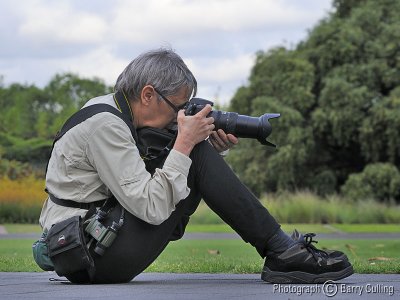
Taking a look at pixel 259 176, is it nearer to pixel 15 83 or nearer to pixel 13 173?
pixel 13 173

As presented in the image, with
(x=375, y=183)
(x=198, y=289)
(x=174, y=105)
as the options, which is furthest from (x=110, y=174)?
→ (x=375, y=183)

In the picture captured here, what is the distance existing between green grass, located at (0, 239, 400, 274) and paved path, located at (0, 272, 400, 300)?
97 cm

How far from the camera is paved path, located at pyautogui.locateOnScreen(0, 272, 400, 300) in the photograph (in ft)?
13.3

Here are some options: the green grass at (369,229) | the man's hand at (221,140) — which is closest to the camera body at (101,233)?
Answer: the man's hand at (221,140)

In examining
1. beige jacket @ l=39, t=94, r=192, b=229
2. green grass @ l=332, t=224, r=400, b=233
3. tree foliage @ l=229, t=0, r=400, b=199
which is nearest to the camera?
beige jacket @ l=39, t=94, r=192, b=229

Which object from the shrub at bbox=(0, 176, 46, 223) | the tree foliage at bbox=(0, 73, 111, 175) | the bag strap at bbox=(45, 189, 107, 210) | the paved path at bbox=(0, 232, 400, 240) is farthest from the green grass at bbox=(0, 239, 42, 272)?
the tree foliage at bbox=(0, 73, 111, 175)

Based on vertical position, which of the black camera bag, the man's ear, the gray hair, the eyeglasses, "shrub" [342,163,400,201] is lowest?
"shrub" [342,163,400,201]

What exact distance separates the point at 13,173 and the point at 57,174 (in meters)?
17.9

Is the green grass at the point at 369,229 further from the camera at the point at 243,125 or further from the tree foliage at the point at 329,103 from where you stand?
the camera at the point at 243,125

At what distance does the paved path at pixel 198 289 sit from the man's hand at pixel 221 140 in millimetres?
706

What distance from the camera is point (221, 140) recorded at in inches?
197

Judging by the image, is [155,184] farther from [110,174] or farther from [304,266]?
[304,266]

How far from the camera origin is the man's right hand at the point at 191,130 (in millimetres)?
4496

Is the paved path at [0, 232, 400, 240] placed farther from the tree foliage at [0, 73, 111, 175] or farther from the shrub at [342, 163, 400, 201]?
the tree foliage at [0, 73, 111, 175]
